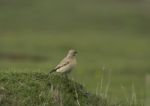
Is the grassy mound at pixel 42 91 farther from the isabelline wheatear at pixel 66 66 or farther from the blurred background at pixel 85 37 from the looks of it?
the blurred background at pixel 85 37

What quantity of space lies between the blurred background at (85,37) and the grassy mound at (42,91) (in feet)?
37.2

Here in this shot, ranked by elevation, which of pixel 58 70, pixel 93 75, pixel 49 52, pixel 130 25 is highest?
pixel 130 25

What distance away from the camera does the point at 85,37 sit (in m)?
41.9

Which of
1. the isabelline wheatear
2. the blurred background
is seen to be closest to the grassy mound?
the isabelline wheatear

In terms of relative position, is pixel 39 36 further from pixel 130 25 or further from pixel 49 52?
pixel 130 25

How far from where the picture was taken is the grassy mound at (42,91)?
1048 centimetres

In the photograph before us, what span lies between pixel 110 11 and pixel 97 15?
6.49 feet

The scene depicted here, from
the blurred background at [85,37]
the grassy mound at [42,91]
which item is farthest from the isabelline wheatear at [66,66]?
→ the blurred background at [85,37]

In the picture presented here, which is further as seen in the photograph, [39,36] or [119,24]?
[119,24]

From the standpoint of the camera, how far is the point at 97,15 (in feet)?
165

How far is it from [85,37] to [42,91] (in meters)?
31.3

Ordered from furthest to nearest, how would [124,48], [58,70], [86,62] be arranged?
[124,48] → [86,62] → [58,70]

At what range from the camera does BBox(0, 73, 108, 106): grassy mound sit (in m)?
10.5

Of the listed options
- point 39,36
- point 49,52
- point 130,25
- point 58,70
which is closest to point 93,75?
point 49,52
